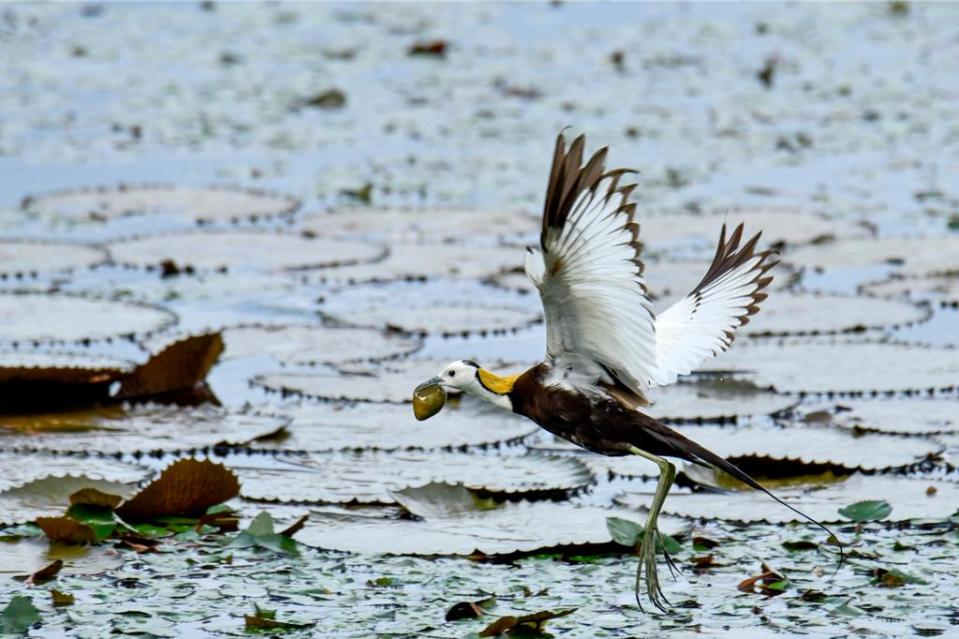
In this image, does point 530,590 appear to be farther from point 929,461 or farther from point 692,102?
point 692,102

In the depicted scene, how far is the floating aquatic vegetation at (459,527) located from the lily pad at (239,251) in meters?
2.88

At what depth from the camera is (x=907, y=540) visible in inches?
171

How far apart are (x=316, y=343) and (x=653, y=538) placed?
8.39 feet

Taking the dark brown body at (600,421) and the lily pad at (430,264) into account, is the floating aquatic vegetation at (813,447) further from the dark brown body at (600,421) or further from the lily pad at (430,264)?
the lily pad at (430,264)

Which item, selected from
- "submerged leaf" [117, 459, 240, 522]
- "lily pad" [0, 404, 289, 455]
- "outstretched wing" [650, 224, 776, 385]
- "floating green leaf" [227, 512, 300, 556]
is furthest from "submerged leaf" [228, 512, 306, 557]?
"outstretched wing" [650, 224, 776, 385]

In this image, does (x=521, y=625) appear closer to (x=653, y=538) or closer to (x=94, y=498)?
(x=653, y=538)

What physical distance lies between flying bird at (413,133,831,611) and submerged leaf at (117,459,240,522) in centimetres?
65

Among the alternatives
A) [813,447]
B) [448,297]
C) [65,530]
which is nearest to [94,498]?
[65,530]

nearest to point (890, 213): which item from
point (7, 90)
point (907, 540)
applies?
point (907, 540)

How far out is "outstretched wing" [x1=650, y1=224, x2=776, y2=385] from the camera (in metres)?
3.99

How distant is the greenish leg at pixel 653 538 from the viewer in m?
3.74

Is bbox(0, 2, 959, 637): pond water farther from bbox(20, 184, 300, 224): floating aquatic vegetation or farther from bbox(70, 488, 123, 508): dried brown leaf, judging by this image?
bbox(70, 488, 123, 508): dried brown leaf

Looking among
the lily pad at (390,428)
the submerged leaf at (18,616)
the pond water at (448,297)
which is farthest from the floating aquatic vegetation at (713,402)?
the submerged leaf at (18,616)

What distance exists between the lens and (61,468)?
4.78 meters
